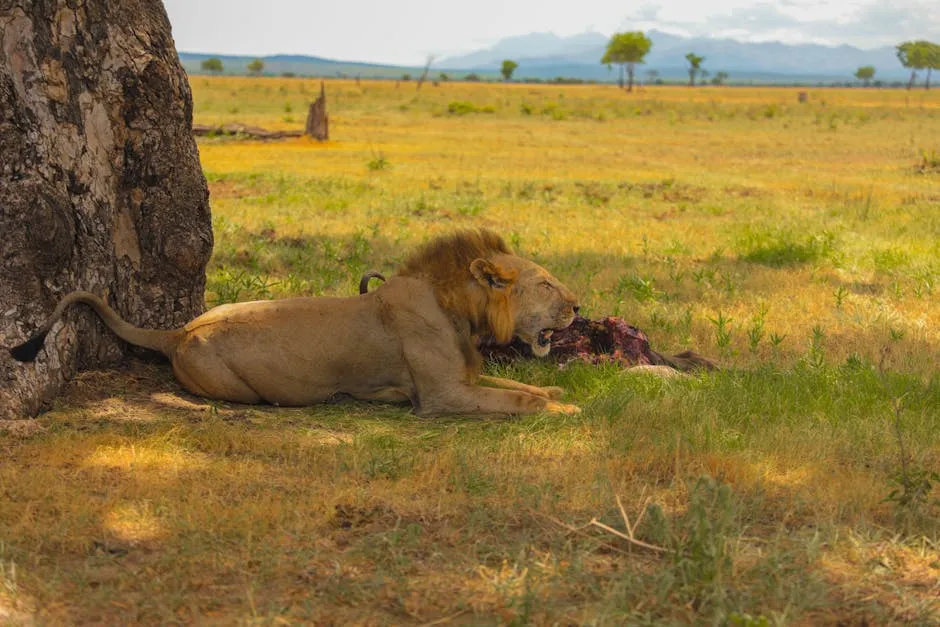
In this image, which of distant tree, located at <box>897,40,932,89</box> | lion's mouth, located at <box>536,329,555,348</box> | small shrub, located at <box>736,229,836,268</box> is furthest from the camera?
distant tree, located at <box>897,40,932,89</box>

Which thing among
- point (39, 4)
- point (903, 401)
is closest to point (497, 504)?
point (903, 401)

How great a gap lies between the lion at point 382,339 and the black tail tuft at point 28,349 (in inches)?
15.6

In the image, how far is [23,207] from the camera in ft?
18.7

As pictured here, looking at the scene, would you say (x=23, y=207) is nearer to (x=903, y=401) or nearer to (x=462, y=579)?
(x=462, y=579)

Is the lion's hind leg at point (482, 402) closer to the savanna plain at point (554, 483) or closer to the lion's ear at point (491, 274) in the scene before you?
the savanna plain at point (554, 483)

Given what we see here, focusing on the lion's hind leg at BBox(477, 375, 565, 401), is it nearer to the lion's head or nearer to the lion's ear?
the lion's head

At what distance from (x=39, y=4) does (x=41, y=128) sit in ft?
2.30

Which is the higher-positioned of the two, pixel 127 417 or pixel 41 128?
pixel 41 128

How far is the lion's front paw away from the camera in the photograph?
19.6 feet

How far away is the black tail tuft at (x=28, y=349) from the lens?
18.2ft

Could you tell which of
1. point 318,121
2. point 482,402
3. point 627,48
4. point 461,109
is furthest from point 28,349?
point 627,48

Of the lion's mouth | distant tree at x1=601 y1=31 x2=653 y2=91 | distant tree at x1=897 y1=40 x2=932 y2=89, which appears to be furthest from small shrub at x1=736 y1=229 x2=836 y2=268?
distant tree at x1=897 y1=40 x2=932 y2=89

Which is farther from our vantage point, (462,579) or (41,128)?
(41,128)

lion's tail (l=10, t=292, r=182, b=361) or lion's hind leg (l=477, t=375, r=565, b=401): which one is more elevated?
lion's tail (l=10, t=292, r=182, b=361)
